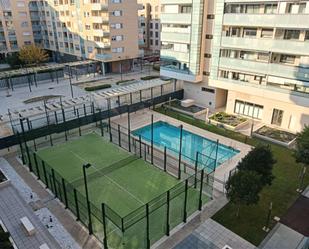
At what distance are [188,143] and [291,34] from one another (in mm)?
14200

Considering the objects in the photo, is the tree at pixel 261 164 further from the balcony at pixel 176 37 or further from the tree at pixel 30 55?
the tree at pixel 30 55

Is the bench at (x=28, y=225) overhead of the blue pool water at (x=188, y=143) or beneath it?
overhead

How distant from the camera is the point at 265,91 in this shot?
28125 millimetres

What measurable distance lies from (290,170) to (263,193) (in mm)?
4529

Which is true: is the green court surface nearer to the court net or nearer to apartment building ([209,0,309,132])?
the court net

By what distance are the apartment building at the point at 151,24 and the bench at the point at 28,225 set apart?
6596 centimetres

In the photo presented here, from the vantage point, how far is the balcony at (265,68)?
25.1 metres

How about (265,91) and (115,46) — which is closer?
(265,91)

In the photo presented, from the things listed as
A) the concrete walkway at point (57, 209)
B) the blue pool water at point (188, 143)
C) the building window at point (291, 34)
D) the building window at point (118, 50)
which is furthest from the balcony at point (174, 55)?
the concrete walkway at point (57, 209)

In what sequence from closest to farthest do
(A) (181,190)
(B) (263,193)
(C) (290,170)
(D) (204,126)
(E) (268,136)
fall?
(A) (181,190), (B) (263,193), (C) (290,170), (E) (268,136), (D) (204,126)

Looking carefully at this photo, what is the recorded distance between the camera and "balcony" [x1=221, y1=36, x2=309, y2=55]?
24.3m

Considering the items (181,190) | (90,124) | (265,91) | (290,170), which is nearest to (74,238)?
(181,190)

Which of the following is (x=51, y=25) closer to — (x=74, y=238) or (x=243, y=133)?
(x=243, y=133)

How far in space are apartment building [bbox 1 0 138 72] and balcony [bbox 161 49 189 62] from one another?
1815 centimetres
